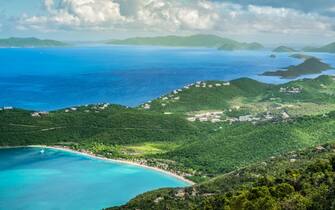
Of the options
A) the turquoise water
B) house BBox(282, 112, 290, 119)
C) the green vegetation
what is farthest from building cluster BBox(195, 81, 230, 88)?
the turquoise water

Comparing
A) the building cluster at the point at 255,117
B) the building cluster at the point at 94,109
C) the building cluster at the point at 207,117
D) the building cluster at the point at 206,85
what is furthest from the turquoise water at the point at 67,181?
the building cluster at the point at 206,85

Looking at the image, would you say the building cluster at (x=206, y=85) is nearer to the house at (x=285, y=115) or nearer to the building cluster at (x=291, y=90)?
the building cluster at (x=291, y=90)

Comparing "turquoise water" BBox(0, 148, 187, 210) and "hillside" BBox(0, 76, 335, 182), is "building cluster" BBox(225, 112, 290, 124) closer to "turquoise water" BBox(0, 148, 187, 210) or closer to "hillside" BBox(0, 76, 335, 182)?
"hillside" BBox(0, 76, 335, 182)

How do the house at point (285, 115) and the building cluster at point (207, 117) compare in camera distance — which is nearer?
the house at point (285, 115)

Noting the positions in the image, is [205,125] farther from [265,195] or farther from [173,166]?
[265,195]

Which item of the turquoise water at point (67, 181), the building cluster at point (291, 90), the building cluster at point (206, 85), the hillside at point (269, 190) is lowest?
the turquoise water at point (67, 181)

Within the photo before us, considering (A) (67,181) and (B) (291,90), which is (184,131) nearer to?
(A) (67,181)
